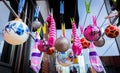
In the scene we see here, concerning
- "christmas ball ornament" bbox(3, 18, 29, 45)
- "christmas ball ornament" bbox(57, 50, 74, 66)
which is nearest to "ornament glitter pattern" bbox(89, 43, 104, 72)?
"christmas ball ornament" bbox(57, 50, 74, 66)

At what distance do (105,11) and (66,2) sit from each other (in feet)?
2.86

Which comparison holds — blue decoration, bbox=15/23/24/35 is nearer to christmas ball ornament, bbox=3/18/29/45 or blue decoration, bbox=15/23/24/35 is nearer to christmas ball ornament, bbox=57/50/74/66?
christmas ball ornament, bbox=3/18/29/45

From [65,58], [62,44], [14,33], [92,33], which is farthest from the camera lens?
[65,58]

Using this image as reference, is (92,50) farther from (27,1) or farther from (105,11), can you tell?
(105,11)

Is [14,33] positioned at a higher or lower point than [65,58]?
higher

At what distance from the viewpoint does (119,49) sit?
2.92 meters

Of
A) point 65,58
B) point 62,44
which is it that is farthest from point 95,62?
point 62,44

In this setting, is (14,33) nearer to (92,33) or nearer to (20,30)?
(20,30)

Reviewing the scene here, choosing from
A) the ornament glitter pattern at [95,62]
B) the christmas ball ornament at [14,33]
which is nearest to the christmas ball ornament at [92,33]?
the ornament glitter pattern at [95,62]

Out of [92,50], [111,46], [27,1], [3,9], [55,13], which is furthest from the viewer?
[55,13]

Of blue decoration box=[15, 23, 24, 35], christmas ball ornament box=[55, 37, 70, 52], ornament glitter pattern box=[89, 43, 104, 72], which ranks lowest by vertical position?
ornament glitter pattern box=[89, 43, 104, 72]

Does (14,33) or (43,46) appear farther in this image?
(43,46)

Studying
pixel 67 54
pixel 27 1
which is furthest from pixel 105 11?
pixel 67 54

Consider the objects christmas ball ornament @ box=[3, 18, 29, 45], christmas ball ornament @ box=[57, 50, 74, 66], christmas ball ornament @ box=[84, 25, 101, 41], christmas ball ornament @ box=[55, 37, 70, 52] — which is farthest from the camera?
christmas ball ornament @ box=[57, 50, 74, 66]
